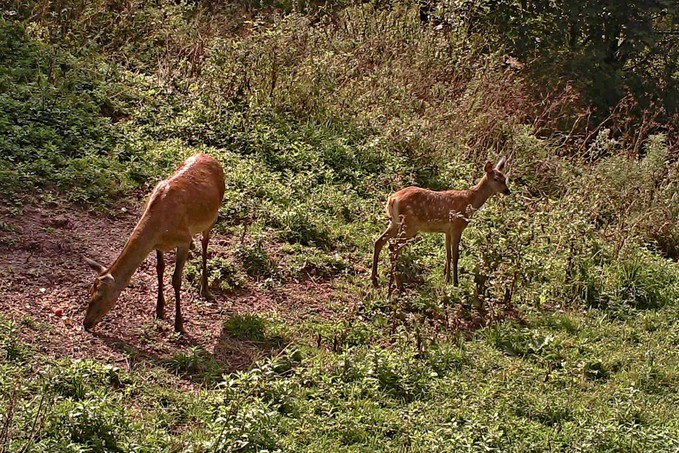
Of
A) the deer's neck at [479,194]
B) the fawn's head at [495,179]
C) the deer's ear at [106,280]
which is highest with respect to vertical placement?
the fawn's head at [495,179]

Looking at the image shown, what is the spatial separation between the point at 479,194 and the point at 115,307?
4324 mm

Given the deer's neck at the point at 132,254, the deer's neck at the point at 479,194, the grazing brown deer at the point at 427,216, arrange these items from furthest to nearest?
1. the deer's neck at the point at 479,194
2. the grazing brown deer at the point at 427,216
3. the deer's neck at the point at 132,254

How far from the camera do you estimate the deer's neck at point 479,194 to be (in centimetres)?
980

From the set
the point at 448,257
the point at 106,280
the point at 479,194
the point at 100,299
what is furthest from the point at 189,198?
the point at 479,194

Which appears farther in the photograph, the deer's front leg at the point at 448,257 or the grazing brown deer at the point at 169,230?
the deer's front leg at the point at 448,257

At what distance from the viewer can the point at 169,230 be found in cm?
749

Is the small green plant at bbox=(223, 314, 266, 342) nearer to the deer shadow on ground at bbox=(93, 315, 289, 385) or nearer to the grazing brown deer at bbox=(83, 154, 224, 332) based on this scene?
the deer shadow on ground at bbox=(93, 315, 289, 385)

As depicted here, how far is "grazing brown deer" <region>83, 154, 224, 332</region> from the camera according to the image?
7.10m

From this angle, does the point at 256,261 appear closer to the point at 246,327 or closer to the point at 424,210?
the point at 246,327

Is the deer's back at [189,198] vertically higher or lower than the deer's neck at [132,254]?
higher

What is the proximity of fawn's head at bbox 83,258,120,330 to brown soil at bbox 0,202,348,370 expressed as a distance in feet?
0.46

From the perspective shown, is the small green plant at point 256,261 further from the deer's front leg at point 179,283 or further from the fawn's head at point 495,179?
the fawn's head at point 495,179

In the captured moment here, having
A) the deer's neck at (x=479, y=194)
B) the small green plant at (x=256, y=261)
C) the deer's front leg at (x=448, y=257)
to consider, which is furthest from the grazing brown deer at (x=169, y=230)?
the deer's neck at (x=479, y=194)

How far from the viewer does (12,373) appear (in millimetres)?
6172
